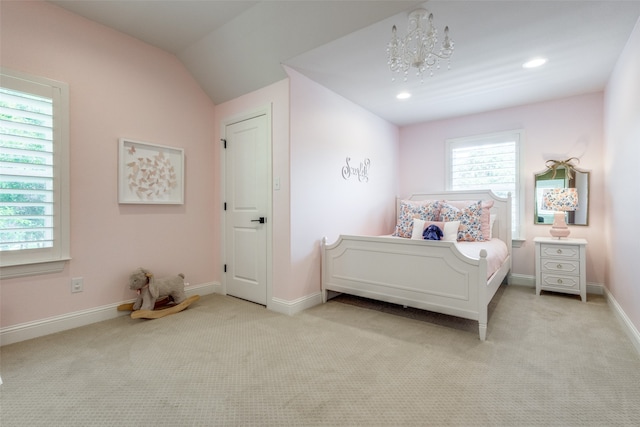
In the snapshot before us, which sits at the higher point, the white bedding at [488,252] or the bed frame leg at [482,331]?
the white bedding at [488,252]

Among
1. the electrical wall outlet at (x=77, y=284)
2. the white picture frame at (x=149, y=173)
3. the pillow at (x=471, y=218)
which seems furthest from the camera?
the pillow at (x=471, y=218)

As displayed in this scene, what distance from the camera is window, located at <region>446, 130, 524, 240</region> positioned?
12.5ft

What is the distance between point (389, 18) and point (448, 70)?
1039 mm

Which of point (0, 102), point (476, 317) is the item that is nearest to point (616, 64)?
point (476, 317)

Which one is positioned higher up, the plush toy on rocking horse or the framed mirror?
the framed mirror

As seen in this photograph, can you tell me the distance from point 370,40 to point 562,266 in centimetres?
307

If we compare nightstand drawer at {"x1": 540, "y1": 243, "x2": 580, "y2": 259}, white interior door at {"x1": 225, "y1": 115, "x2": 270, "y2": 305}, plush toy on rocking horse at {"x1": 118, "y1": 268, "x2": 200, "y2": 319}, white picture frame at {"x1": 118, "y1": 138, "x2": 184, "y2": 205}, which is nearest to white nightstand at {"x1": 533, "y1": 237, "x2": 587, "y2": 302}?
nightstand drawer at {"x1": 540, "y1": 243, "x2": 580, "y2": 259}

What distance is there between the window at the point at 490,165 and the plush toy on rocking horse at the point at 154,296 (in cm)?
373

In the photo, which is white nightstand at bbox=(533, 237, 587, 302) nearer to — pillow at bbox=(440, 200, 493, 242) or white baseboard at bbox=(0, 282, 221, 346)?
pillow at bbox=(440, 200, 493, 242)

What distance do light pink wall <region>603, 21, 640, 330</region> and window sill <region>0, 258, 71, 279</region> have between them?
4291 millimetres

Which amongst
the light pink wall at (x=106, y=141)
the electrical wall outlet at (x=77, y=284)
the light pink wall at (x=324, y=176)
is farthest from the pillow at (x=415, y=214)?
the electrical wall outlet at (x=77, y=284)

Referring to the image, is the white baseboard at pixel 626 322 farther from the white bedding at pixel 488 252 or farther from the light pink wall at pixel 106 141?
the light pink wall at pixel 106 141

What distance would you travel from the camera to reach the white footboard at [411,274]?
2.24 m

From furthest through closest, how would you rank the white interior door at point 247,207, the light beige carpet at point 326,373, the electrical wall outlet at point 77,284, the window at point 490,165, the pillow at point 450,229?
the window at point 490,165, the pillow at point 450,229, the white interior door at point 247,207, the electrical wall outlet at point 77,284, the light beige carpet at point 326,373
